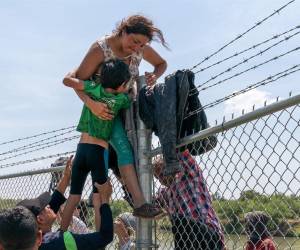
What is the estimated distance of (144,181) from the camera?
11.3ft

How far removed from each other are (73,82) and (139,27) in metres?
0.50

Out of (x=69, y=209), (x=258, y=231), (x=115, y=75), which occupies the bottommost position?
→ (x=258, y=231)

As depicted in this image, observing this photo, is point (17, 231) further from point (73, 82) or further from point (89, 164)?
point (73, 82)

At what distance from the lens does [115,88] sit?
3574 millimetres

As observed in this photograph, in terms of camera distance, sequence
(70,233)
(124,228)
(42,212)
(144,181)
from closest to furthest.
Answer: (70,233) → (144,181) → (42,212) → (124,228)

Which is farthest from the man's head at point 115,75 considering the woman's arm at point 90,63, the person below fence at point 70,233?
the person below fence at point 70,233

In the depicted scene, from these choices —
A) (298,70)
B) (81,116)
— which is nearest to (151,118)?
(81,116)

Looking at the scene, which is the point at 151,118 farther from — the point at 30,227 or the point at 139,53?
the point at 30,227

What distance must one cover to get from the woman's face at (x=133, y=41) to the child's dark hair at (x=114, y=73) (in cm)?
16

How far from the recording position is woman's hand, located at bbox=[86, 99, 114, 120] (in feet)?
11.5

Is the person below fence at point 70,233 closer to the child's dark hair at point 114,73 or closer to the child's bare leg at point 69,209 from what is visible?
the child's bare leg at point 69,209

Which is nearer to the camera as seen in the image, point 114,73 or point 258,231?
point 258,231

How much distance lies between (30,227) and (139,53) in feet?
4.49

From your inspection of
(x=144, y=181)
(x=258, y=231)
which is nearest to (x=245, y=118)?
(x=258, y=231)
